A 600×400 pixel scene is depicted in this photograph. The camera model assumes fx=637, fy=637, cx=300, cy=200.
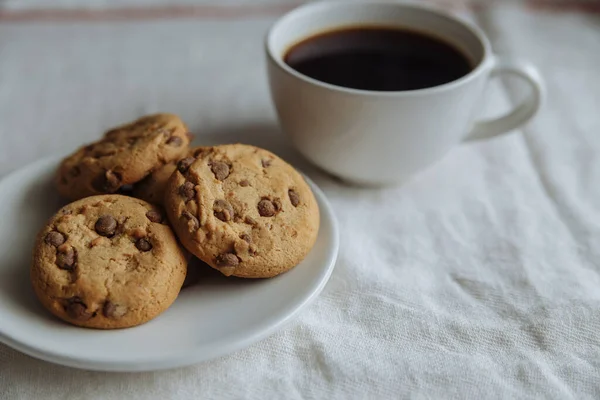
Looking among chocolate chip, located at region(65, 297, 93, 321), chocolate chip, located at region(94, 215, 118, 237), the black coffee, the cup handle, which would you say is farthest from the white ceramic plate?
the cup handle

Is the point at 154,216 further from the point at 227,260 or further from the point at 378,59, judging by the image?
the point at 378,59

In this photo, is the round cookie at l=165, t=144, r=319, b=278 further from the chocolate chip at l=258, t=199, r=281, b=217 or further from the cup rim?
the cup rim

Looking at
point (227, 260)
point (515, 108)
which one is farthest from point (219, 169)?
point (515, 108)

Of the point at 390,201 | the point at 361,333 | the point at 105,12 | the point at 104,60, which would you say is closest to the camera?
the point at 361,333

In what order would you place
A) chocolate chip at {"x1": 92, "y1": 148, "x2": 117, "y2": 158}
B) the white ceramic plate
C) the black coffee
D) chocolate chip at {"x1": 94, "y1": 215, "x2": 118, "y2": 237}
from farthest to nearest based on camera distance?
1. the black coffee
2. chocolate chip at {"x1": 92, "y1": 148, "x2": 117, "y2": 158}
3. chocolate chip at {"x1": 94, "y1": 215, "x2": 118, "y2": 237}
4. the white ceramic plate

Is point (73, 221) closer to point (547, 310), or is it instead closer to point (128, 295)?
point (128, 295)

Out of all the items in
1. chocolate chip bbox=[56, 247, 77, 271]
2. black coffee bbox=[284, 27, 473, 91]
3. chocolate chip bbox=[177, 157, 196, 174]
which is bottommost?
chocolate chip bbox=[56, 247, 77, 271]

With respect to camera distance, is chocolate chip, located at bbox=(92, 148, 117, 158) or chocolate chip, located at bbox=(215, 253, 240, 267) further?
chocolate chip, located at bbox=(92, 148, 117, 158)

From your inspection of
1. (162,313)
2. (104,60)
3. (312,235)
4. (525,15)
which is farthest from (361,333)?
(525,15)

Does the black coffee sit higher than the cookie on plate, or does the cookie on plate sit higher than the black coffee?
the black coffee
